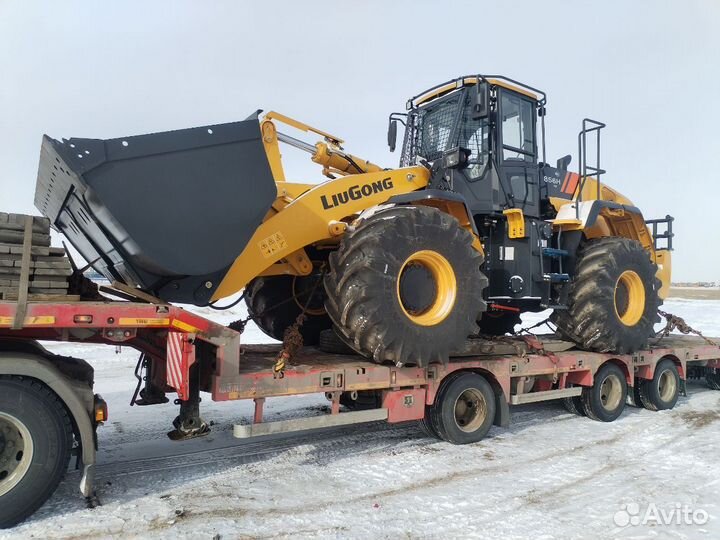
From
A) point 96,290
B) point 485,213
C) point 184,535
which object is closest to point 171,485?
point 184,535

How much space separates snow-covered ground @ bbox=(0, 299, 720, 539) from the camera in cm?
391

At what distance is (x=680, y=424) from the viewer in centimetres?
736

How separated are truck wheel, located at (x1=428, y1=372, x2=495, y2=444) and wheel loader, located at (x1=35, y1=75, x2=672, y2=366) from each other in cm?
61

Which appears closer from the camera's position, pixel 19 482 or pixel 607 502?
pixel 19 482

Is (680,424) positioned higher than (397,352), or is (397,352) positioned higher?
(397,352)

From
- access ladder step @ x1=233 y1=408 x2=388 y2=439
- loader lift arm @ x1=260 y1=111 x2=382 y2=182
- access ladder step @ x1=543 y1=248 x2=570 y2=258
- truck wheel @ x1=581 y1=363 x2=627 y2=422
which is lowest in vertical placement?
truck wheel @ x1=581 y1=363 x2=627 y2=422

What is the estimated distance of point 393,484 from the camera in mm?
4785

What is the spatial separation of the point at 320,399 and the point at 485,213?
3.87m

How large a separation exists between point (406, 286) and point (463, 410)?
1.77 m

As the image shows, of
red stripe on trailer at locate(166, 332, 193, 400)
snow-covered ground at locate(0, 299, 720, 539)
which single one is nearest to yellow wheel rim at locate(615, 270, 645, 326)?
snow-covered ground at locate(0, 299, 720, 539)

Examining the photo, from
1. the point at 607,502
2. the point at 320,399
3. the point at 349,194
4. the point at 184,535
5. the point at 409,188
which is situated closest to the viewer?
the point at 184,535

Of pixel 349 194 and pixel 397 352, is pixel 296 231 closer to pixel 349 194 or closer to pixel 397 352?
pixel 349 194

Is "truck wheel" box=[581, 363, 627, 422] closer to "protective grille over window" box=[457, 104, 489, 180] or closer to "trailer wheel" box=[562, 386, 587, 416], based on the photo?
"trailer wheel" box=[562, 386, 587, 416]

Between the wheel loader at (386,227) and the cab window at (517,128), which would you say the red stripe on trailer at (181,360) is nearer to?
the wheel loader at (386,227)
